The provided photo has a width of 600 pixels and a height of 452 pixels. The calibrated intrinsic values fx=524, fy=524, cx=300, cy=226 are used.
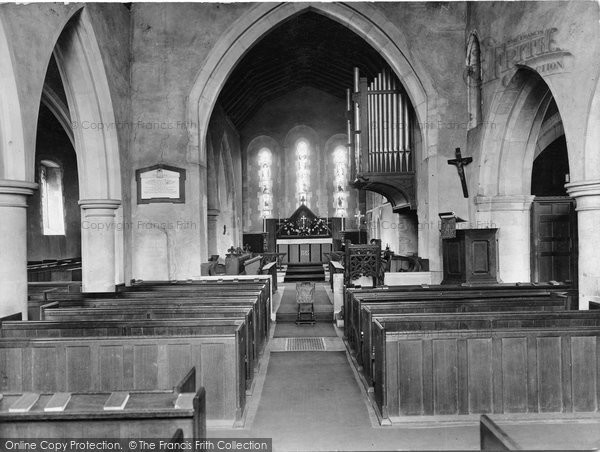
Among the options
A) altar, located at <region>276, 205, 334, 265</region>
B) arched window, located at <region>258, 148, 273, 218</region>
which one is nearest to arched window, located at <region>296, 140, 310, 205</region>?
arched window, located at <region>258, 148, 273, 218</region>

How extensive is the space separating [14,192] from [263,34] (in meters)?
5.21

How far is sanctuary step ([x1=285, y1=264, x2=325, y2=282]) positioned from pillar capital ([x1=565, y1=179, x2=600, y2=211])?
933 centimetres

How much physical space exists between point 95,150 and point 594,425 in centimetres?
696

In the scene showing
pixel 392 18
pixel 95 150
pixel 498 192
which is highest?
pixel 392 18

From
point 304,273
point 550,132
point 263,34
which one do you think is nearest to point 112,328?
point 263,34

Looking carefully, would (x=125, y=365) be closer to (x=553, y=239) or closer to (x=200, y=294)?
(x=200, y=294)

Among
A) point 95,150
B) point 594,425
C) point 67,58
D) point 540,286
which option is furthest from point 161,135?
point 594,425

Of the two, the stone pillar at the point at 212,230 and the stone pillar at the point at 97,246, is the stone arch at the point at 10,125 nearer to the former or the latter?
the stone pillar at the point at 97,246

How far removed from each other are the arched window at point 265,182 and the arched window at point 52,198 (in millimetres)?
7302

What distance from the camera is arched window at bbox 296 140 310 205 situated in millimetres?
19048

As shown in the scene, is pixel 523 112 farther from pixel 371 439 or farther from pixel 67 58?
pixel 67 58

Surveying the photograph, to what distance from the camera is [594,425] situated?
347cm

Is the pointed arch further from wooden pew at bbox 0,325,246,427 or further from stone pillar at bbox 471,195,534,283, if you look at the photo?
wooden pew at bbox 0,325,246,427

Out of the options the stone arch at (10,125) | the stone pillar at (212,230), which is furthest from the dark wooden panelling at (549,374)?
the stone pillar at (212,230)
